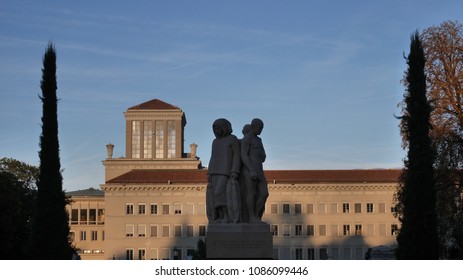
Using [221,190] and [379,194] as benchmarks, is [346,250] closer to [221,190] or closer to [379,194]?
[379,194]

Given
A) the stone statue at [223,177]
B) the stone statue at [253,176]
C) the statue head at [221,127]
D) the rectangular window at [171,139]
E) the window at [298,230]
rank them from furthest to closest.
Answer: the rectangular window at [171,139]
the window at [298,230]
the statue head at [221,127]
the stone statue at [253,176]
the stone statue at [223,177]

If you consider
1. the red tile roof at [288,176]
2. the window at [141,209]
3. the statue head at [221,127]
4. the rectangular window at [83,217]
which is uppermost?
the red tile roof at [288,176]

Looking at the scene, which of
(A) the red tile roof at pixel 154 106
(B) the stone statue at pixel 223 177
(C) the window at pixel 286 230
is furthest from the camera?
(A) the red tile roof at pixel 154 106

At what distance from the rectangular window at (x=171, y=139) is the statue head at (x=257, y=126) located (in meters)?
91.0

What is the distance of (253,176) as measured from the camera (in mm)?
19688

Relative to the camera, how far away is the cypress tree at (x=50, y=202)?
122 ft

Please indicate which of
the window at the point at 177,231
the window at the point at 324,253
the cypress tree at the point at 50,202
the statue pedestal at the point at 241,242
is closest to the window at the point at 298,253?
the window at the point at 324,253

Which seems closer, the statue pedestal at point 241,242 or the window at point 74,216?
the statue pedestal at point 241,242

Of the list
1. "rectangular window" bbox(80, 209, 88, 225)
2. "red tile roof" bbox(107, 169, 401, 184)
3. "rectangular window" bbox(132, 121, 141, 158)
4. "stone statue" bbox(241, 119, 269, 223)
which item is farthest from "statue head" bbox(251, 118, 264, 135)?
"rectangular window" bbox(80, 209, 88, 225)

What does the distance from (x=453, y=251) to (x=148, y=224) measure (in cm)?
5129

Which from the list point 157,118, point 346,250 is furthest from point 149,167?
point 346,250

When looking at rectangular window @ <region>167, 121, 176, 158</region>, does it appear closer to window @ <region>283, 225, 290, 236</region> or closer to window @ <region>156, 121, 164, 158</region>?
window @ <region>156, 121, 164, 158</region>

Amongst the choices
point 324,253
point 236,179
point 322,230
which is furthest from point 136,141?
point 236,179

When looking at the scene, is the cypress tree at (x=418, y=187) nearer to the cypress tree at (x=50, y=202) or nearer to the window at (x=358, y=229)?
the cypress tree at (x=50, y=202)
